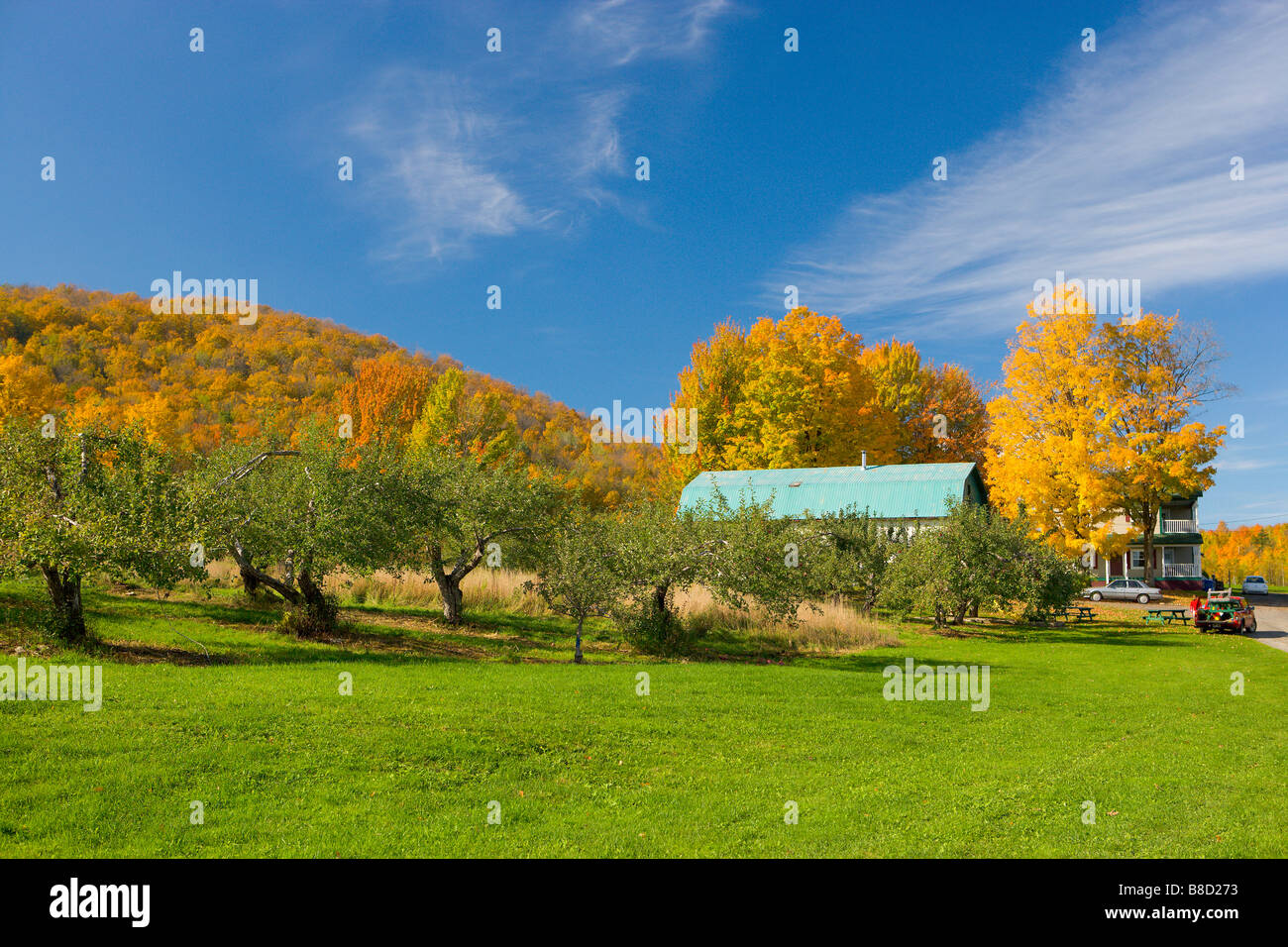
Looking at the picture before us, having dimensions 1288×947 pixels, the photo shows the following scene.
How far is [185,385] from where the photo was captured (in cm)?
6059

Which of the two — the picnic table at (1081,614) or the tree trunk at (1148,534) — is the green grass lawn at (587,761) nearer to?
the picnic table at (1081,614)

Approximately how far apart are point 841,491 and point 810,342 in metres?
11.1

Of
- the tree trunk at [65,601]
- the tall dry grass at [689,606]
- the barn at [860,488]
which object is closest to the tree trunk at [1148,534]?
the barn at [860,488]

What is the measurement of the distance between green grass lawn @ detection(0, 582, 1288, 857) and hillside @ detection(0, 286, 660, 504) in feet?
105

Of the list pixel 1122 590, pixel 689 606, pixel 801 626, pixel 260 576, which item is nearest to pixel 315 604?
pixel 260 576

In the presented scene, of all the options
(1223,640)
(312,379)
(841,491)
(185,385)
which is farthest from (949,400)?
(185,385)

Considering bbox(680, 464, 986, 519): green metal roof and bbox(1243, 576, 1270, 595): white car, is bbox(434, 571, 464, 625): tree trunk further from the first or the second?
bbox(1243, 576, 1270, 595): white car

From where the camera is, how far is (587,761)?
9.77 metres

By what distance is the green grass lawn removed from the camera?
281 inches

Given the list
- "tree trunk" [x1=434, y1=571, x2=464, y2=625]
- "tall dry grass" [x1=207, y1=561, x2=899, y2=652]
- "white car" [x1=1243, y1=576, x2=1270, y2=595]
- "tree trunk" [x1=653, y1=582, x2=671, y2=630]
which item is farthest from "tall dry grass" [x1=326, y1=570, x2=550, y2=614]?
"white car" [x1=1243, y1=576, x2=1270, y2=595]

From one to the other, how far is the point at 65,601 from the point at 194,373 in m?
55.7

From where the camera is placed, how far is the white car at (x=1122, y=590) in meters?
43.6

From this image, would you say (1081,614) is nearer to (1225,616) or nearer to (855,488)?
(1225,616)
